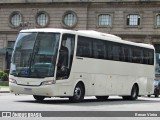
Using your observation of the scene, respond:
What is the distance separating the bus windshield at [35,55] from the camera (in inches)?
878

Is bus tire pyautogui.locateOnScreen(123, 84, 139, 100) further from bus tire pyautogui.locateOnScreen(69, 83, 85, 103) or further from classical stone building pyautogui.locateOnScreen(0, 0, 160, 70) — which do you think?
classical stone building pyautogui.locateOnScreen(0, 0, 160, 70)

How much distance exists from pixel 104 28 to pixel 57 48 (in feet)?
138

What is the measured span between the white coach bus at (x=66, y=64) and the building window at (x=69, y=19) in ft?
122

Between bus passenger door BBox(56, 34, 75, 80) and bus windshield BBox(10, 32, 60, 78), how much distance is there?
33 centimetres

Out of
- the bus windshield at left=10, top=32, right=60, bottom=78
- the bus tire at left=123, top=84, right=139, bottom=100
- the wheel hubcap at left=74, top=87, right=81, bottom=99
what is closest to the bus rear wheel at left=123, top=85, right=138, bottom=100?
the bus tire at left=123, top=84, right=139, bottom=100

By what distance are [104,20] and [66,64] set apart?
42.0m

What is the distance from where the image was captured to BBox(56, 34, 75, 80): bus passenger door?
890 inches

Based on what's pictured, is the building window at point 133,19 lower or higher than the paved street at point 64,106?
higher

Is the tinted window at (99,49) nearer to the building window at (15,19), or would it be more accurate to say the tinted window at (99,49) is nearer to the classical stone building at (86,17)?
the classical stone building at (86,17)

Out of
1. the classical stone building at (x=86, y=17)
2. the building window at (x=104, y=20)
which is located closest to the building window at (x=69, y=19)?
the classical stone building at (x=86, y=17)

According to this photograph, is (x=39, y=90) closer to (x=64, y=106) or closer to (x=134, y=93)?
(x=64, y=106)

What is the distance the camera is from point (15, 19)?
6719 cm

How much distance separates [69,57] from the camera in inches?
908

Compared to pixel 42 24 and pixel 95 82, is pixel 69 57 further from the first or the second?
pixel 42 24
